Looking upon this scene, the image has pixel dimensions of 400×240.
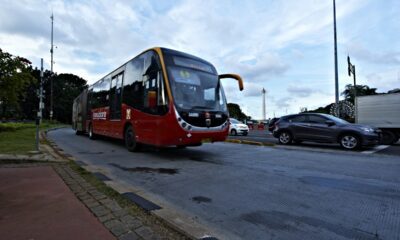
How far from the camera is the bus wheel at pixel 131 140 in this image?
9688 millimetres

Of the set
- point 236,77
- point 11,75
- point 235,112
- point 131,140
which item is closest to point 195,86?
point 236,77

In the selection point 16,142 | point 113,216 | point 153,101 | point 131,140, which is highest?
point 153,101

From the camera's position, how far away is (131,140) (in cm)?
991

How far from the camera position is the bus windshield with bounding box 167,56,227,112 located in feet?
26.2

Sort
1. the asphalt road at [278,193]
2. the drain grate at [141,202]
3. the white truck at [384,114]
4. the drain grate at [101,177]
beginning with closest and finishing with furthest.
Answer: the asphalt road at [278,193]
the drain grate at [141,202]
the drain grate at [101,177]
the white truck at [384,114]

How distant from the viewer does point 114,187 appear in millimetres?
4840

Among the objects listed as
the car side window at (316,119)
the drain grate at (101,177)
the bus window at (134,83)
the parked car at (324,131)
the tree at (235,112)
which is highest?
the tree at (235,112)

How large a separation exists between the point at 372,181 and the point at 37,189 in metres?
6.26

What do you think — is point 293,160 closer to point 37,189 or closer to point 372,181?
point 372,181

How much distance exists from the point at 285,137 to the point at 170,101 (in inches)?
287

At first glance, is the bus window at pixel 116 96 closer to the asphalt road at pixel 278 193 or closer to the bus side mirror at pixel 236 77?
the asphalt road at pixel 278 193

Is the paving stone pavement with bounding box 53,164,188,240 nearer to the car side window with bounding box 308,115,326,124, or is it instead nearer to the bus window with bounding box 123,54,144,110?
the bus window with bounding box 123,54,144,110

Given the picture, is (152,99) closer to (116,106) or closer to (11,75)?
(116,106)

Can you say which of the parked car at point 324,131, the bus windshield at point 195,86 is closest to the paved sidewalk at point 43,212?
the bus windshield at point 195,86
